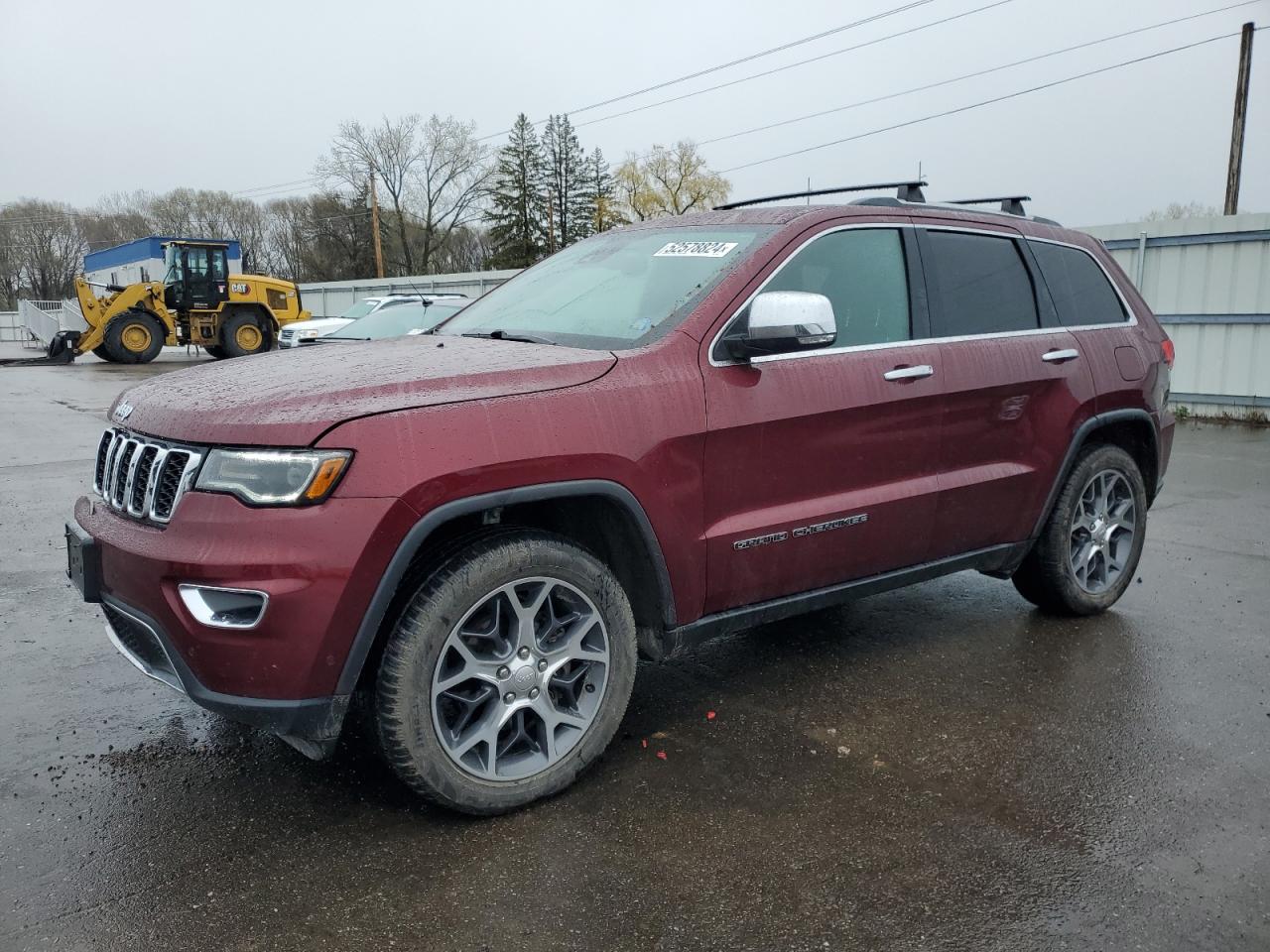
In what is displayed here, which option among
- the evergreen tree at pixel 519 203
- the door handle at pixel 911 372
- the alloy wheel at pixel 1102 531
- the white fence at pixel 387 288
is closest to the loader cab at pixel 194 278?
the white fence at pixel 387 288

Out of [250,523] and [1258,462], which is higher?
[250,523]

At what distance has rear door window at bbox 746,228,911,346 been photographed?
12.3ft

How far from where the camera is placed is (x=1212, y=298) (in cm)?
1280

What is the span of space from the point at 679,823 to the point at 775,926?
548 millimetres

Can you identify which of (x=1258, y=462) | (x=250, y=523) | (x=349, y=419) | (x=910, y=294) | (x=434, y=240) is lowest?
(x=1258, y=462)

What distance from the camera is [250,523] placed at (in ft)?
8.58

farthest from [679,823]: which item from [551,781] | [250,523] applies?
[250,523]

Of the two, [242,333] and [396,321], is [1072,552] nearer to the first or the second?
[396,321]

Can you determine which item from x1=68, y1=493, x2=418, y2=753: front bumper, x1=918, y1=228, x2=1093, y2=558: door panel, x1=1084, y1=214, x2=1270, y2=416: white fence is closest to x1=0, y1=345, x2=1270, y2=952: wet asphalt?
x1=68, y1=493, x2=418, y2=753: front bumper

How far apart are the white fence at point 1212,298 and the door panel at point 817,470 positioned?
10.7 meters

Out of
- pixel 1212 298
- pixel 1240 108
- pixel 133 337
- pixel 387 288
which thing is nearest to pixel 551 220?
pixel 387 288

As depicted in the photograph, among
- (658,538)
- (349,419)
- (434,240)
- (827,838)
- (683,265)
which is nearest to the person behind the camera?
(349,419)

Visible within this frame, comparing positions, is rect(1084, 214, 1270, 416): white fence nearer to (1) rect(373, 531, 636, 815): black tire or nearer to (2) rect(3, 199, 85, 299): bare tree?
(1) rect(373, 531, 636, 815): black tire

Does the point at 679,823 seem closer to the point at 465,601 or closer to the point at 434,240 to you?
the point at 465,601
